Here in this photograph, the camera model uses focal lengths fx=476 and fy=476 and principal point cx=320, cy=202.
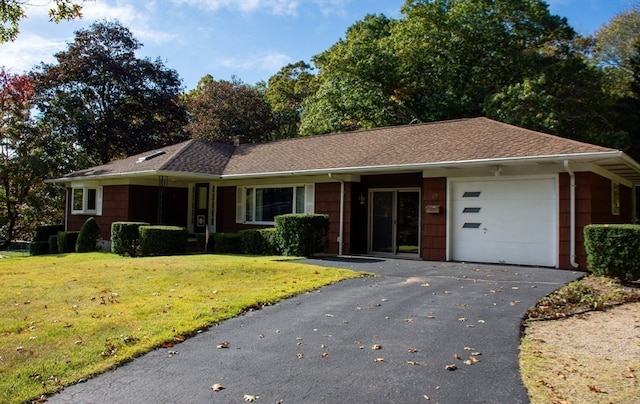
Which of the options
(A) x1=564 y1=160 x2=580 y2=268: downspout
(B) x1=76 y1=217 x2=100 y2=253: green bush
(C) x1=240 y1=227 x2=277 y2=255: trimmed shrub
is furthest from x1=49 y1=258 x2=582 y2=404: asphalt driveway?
(B) x1=76 y1=217 x2=100 y2=253: green bush

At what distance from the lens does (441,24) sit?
987 inches

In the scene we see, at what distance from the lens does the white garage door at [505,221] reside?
38.1ft

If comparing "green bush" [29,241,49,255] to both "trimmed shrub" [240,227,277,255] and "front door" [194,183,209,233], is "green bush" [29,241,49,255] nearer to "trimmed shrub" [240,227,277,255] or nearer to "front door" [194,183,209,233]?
"front door" [194,183,209,233]

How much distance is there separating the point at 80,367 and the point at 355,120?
873 inches

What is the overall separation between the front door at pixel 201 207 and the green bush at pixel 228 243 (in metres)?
3.43

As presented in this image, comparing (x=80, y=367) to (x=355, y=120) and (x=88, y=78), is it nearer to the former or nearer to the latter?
(x=355, y=120)

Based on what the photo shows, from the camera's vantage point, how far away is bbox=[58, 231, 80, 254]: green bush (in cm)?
1912

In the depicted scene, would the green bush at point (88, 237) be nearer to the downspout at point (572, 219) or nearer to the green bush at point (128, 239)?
the green bush at point (128, 239)

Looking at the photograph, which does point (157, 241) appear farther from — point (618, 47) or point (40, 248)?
point (618, 47)

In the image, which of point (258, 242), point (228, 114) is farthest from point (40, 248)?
point (228, 114)

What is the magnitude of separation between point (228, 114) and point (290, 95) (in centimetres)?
558

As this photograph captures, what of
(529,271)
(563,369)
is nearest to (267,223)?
(529,271)

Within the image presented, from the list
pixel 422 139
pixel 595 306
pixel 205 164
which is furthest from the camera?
pixel 205 164

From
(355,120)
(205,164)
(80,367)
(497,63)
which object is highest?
(497,63)
